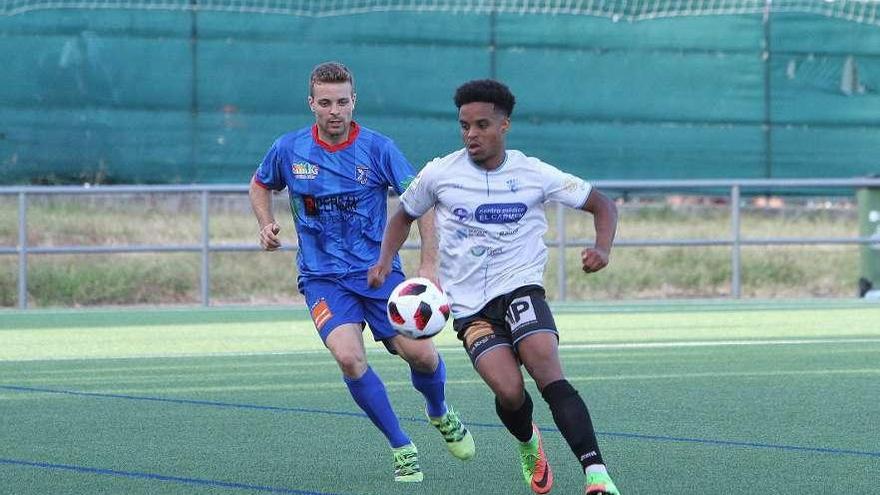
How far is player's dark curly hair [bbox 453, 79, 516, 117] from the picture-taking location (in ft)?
21.6

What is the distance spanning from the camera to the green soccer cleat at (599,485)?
19.4 feet

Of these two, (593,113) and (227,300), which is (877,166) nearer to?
(593,113)

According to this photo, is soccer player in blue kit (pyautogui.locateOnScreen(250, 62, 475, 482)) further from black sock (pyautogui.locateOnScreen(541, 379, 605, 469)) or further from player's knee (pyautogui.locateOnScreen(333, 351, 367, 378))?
black sock (pyautogui.locateOnScreen(541, 379, 605, 469))

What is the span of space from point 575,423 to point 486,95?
1304 millimetres

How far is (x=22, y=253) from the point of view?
16781 mm

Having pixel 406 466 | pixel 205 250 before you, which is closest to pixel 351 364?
pixel 406 466

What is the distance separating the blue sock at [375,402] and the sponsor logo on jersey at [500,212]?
36.4 inches

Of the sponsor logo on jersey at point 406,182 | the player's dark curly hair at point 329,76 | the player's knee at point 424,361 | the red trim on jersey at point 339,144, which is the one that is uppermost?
the player's dark curly hair at point 329,76

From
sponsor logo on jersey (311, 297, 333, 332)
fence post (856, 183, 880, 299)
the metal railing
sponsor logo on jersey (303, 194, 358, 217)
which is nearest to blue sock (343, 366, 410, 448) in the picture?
sponsor logo on jersey (311, 297, 333, 332)

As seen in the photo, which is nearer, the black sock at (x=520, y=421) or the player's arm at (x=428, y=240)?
the black sock at (x=520, y=421)

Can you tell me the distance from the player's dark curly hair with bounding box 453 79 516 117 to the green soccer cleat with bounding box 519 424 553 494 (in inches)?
48.4

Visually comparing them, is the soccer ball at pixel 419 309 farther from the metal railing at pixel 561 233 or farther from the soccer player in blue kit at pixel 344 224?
the metal railing at pixel 561 233

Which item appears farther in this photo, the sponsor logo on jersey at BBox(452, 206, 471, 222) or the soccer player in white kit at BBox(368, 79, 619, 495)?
the sponsor logo on jersey at BBox(452, 206, 471, 222)

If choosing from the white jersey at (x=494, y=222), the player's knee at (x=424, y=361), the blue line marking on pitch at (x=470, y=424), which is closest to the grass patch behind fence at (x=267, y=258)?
the blue line marking on pitch at (x=470, y=424)
